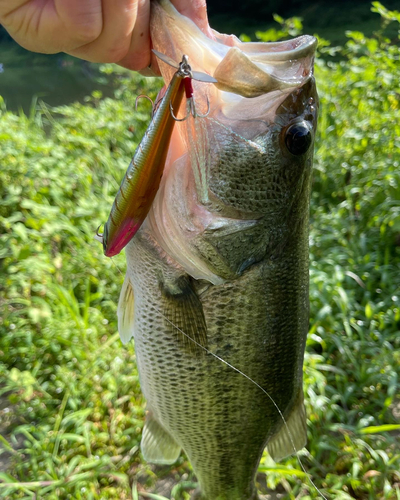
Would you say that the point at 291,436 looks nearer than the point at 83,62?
Yes

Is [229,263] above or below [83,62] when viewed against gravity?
above

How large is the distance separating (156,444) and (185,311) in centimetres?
75

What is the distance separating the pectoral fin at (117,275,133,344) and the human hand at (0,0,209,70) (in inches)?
30.2

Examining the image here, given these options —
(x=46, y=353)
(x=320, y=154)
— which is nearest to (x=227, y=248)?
(x=46, y=353)

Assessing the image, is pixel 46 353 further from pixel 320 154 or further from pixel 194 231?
pixel 320 154

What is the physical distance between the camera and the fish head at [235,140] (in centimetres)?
108

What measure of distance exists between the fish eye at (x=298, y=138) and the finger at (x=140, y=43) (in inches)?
19.4

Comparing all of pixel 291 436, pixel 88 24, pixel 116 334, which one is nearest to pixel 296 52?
pixel 88 24

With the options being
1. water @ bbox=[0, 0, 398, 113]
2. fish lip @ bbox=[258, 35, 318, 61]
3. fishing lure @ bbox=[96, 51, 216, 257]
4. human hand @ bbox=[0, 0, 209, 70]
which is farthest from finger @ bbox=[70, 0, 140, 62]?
water @ bbox=[0, 0, 398, 113]

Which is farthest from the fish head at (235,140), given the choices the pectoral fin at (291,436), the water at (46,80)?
the water at (46,80)

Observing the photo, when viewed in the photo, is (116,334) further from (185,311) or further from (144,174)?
(144,174)

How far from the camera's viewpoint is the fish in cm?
112

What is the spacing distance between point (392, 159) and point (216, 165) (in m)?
2.90

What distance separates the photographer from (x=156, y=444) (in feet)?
5.59
